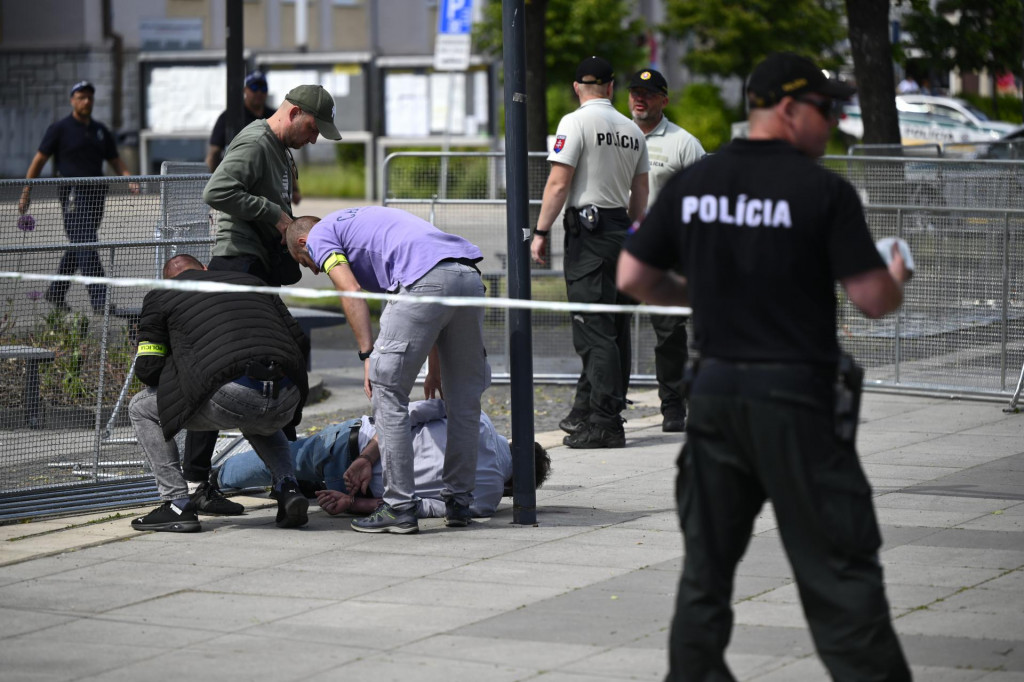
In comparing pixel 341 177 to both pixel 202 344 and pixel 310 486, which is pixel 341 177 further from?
pixel 202 344

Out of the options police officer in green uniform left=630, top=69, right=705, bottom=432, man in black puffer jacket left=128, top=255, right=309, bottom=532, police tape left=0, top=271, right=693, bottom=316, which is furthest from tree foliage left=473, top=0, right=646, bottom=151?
police tape left=0, top=271, right=693, bottom=316

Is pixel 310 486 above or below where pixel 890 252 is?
below

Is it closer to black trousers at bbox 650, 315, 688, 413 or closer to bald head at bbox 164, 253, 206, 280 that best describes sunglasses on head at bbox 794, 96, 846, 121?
bald head at bbox 164, 253, 206, 280

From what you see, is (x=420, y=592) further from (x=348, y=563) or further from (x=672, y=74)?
(x=672, y=74)

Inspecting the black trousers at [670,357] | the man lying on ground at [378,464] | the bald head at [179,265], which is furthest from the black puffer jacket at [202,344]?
the black trousers at [670,357]

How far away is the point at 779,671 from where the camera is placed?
436cm

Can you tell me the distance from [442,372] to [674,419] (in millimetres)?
2966

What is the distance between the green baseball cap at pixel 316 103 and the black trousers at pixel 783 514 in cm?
380

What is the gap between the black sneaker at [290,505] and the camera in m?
6.41

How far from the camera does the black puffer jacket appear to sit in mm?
6195

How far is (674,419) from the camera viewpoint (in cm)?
909

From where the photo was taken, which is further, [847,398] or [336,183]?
[336,183]

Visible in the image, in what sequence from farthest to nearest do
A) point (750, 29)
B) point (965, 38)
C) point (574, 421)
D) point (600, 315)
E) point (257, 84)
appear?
point (750, 29) → point (965, 38) → point (257, 84) → point (574, 421) → point (600, 315)

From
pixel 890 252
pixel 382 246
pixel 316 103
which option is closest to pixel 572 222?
pixel 316 103
